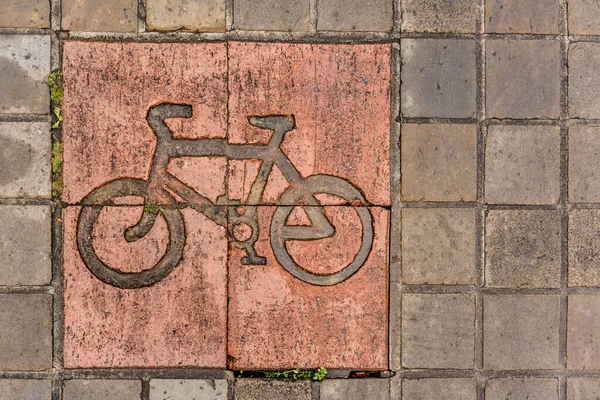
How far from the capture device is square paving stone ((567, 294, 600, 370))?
8.77 ft

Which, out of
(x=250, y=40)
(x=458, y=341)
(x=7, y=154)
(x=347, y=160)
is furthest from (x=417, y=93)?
(x=7, y=154)

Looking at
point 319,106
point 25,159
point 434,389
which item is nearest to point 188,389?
point 434,389

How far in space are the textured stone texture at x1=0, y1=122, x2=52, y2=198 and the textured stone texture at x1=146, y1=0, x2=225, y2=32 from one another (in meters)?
0.81

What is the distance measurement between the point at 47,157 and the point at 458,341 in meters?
2.43

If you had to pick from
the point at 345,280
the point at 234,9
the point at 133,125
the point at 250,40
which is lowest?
the point at 345,280

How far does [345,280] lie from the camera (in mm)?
2623

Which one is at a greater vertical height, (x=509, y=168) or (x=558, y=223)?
(x=509, y=168)

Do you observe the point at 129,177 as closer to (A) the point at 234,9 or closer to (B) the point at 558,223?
(A) the point at 234,9

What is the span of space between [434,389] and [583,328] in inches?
35.3

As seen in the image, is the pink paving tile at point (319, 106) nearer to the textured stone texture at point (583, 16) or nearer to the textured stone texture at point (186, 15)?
the textured stone texture at point (186, 15)

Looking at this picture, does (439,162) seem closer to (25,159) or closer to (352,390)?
(352,390)

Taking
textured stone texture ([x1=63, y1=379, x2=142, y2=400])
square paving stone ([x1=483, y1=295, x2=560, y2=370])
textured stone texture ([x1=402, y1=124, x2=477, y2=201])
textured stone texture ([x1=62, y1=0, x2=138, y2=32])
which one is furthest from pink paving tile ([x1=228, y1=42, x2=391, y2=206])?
textured stone texture ([x1=63, y1=379, x2=142, y2=400])

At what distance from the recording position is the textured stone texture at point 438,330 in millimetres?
2645

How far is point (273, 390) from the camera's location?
2.63 meters
